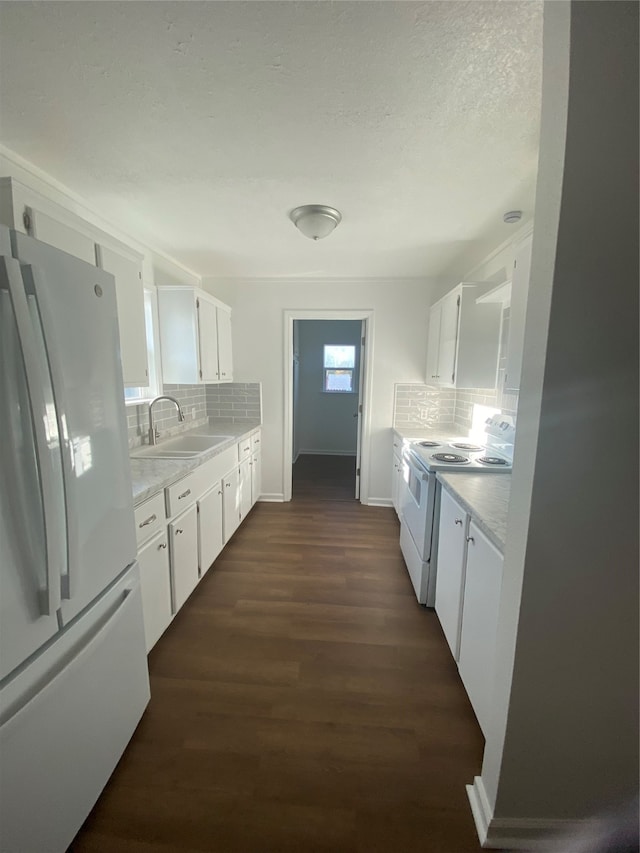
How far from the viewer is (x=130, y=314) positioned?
71.8 inches

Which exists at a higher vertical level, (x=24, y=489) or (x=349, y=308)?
(x=349, y=308)

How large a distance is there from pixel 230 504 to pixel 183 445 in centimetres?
67

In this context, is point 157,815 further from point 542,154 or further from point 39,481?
point 542,154

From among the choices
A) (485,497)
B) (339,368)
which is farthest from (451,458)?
(339,368)

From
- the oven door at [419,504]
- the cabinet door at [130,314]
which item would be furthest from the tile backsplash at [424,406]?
the cabinet door at [130,314]

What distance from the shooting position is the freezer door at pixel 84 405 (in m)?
0.88

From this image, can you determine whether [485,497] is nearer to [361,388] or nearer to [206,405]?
[361,388]

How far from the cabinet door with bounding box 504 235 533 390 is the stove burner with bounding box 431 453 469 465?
0.54 meters

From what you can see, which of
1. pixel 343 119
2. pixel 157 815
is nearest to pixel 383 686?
→ pixel 157 815

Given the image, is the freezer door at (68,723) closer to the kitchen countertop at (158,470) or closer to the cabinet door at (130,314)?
the kitchen countertop at (158,470)

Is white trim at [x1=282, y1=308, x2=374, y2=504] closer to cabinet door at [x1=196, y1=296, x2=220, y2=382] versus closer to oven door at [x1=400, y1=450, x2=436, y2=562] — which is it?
cabinet door at [x1=196, y1=296, x2=220, y2=382]

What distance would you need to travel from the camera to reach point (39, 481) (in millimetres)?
846

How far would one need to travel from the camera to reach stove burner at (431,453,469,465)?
207cm

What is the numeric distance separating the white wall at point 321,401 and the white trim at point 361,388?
2025 mm
